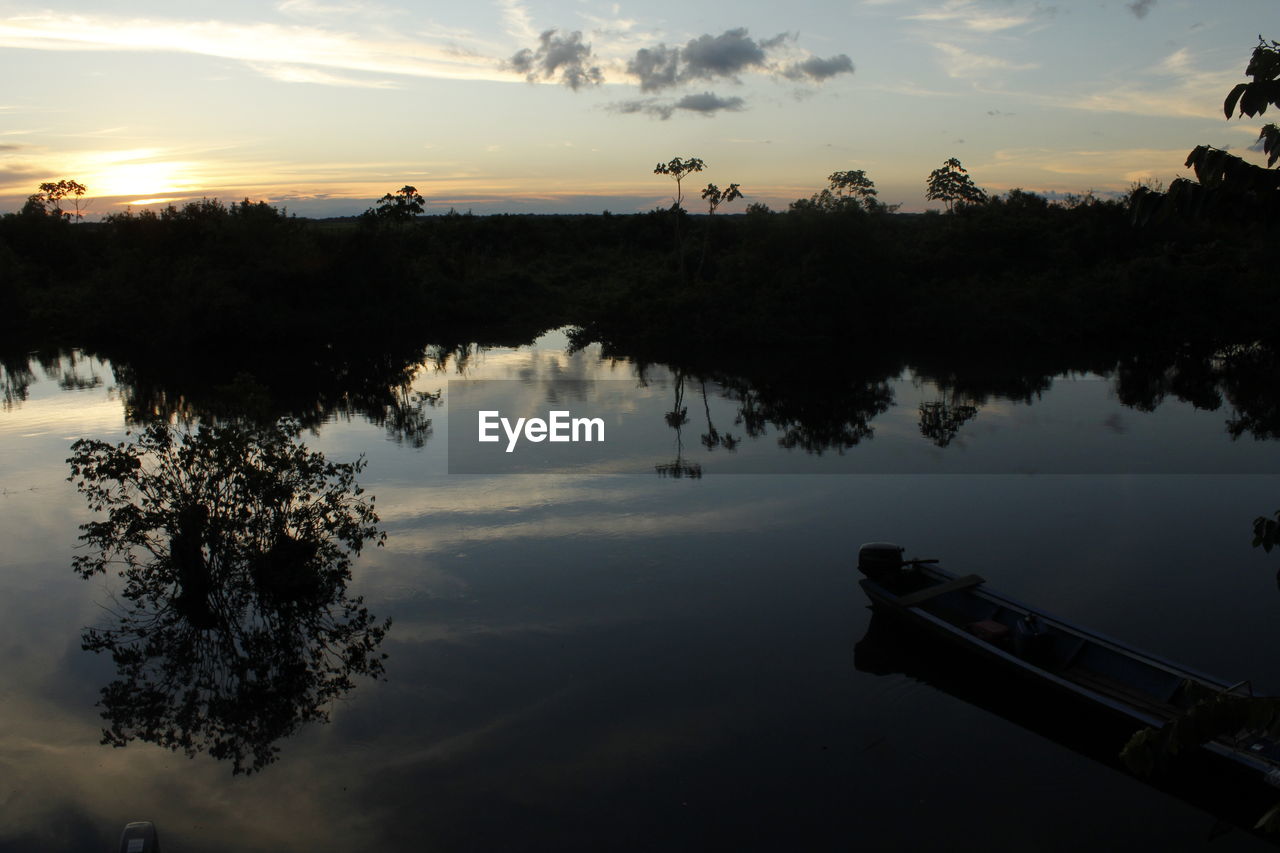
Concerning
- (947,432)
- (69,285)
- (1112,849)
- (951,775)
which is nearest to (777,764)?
(951,775)

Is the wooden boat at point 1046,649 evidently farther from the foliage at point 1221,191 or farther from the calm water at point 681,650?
the foliage at point 1221,191

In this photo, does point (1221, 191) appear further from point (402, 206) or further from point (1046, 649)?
point (402, 206)

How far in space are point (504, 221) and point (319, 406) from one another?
58.0 meters

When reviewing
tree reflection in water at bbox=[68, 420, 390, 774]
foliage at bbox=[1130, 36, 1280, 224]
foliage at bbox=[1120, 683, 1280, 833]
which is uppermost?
foliage at bbox=[1130, 36, 1280, 224]

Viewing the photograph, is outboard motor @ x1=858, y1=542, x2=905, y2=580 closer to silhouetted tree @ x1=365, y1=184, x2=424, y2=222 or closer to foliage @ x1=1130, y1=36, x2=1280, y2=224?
foliage @ x1=1130, y1=36, x2=1280, y2=224

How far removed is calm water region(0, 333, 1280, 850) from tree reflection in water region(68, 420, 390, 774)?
0.39 meters

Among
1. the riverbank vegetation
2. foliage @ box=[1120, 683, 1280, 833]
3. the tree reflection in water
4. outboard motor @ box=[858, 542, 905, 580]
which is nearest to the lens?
foliage @ box=[1120, 683, 1280, 833]

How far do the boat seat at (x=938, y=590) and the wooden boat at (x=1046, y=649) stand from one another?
0.04 feet

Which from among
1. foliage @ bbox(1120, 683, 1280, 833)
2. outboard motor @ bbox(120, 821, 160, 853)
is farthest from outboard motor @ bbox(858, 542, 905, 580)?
outboard motor @ bbox(120, 821, 160, 853)

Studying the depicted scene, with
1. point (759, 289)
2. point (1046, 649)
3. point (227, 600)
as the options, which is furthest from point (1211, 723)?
point (759, 289)

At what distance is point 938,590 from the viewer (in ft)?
35.2

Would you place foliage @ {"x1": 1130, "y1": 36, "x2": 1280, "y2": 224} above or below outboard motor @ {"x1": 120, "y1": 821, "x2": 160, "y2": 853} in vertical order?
above

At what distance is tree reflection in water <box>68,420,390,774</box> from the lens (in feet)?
32.6

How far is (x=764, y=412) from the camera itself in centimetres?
2492
